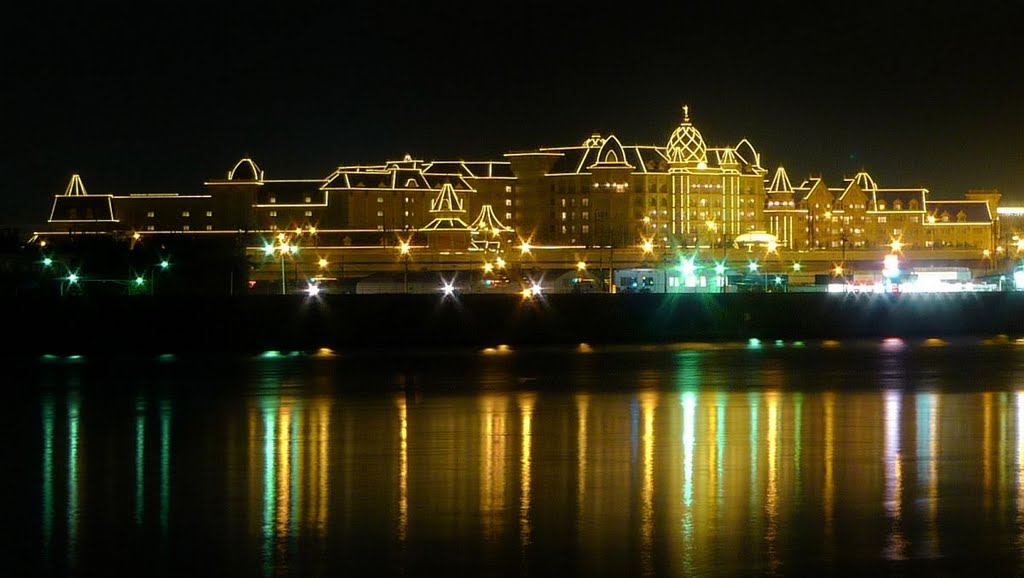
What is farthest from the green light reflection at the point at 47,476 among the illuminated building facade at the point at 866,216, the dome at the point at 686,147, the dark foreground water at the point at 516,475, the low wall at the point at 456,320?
the illuminated building facade at the point at 866,216

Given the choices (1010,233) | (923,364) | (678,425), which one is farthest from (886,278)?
(1010,233)

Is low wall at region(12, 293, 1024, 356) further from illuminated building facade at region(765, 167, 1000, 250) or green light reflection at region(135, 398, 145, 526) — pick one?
illuminated building facade at region(765, 167, 1000, 250)

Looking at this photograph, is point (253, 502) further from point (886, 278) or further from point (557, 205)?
point (557, 205)

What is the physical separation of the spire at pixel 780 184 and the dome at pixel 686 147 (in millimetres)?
10611

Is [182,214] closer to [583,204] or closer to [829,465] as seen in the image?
[583,204]

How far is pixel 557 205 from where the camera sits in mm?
143750

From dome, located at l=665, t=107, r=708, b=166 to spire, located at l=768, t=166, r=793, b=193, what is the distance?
1061 centimetres

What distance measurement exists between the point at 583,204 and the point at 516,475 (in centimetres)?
12583

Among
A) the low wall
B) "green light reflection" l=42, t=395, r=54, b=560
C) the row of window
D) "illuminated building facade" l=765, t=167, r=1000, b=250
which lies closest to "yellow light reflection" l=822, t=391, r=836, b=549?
"green light reflection" l=42, t=395, r=54, b=560

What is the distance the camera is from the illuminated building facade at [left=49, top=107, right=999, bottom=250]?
438 ft

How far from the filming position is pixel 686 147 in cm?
14462

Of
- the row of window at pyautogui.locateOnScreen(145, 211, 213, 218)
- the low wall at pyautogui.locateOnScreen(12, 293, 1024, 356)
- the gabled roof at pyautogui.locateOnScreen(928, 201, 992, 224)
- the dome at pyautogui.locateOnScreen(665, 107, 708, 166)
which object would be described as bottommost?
the low wall at pyautogui.locateOnScreen(12, 293, 1024, 356)

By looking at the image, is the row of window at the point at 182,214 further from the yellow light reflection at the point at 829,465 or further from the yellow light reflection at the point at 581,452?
the yellow light reflection at the point at 829,465

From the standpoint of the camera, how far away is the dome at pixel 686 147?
473 ft
